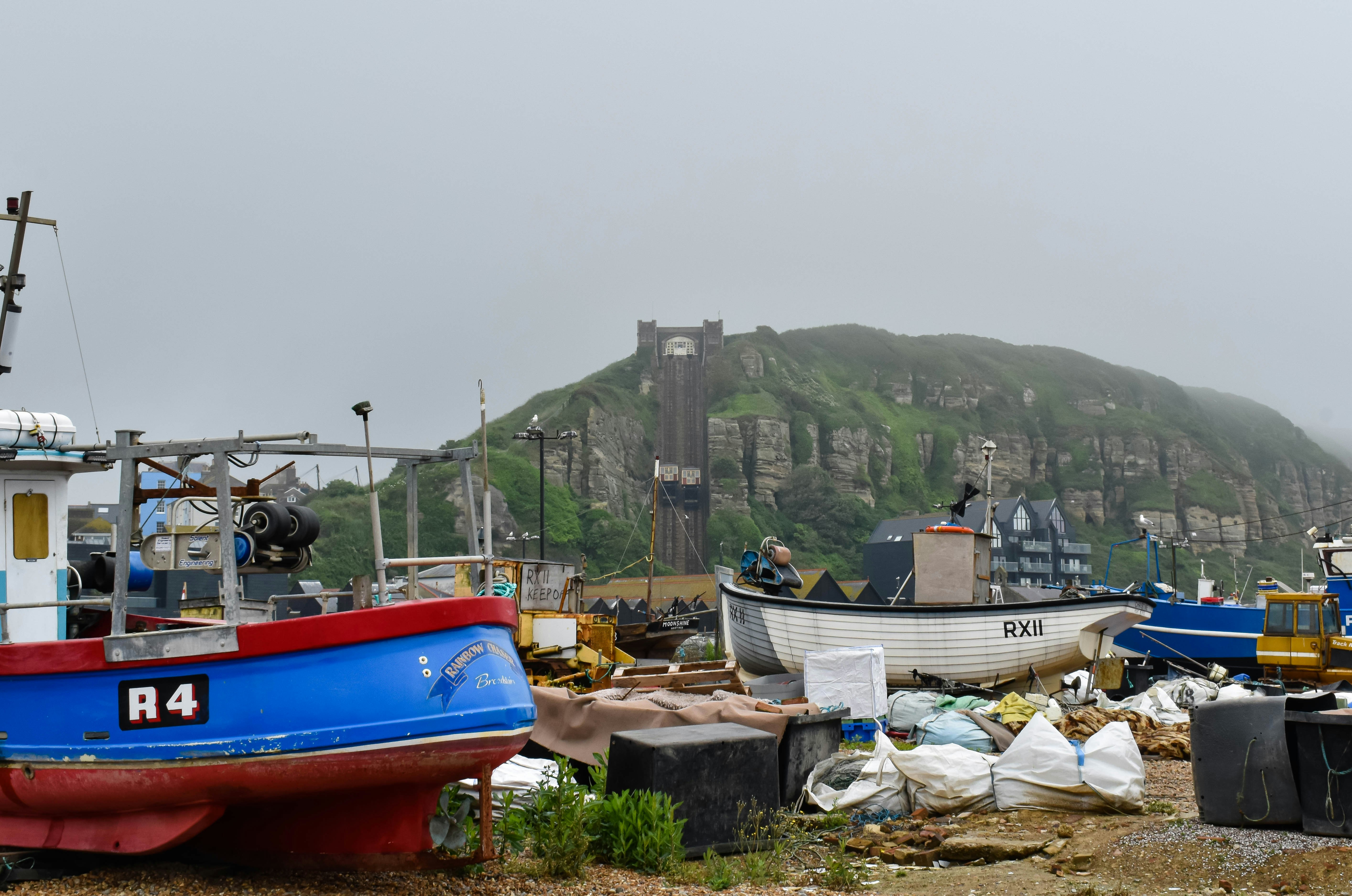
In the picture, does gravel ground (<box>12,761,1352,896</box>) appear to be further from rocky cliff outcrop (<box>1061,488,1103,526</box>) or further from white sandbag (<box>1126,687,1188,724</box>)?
rocky cliff outcrop (<box>1061,488,1103,526</box>)

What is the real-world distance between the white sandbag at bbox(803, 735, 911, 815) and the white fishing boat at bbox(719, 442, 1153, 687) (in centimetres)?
1005

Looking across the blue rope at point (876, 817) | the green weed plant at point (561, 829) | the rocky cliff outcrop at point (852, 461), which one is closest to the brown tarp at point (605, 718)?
the blue rope at point (876, 817)

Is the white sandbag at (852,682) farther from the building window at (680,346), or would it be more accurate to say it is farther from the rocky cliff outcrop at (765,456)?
the building window at (680,346)

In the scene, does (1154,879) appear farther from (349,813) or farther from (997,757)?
(349,813)

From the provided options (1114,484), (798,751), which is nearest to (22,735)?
(798,751)

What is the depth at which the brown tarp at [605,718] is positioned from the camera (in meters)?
9.33

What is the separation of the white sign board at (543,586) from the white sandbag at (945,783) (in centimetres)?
1673

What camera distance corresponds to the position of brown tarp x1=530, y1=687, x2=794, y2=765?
9328 mm

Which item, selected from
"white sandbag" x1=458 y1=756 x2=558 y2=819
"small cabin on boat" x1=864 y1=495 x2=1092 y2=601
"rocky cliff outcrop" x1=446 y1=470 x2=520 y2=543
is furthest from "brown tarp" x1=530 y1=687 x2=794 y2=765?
"rocky cliff outcrop" x1=446 y1=470 x2=520 y2=543

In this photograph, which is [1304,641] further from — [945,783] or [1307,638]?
[945,783]

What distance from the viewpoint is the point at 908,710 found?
1321 cm

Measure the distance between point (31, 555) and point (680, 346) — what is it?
14589cm

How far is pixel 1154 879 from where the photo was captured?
6816 mm

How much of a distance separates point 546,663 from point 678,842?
12216mm
